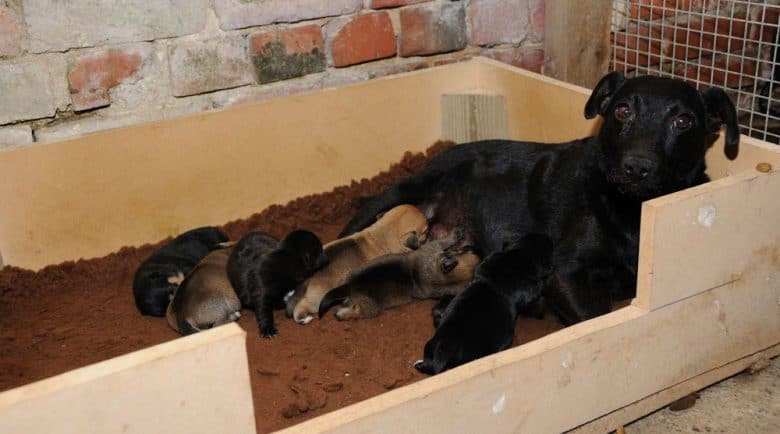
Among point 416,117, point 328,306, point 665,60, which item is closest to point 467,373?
point 328,306

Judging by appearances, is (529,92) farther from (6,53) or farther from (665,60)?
(6,53)

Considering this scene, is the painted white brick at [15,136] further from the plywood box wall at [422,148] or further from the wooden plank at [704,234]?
the wooden plank at [704,234]

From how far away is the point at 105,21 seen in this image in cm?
275

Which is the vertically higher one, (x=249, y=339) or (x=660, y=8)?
(x=660, y=8)

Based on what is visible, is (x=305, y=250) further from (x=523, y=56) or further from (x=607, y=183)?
(x=523, y=56)

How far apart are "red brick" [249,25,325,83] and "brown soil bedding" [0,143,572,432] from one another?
2.07ft

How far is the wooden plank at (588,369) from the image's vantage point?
1579 millimetres

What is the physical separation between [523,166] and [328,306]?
0.78 m

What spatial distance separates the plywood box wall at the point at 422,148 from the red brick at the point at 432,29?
132 mm

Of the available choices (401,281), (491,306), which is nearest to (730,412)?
(491,306)

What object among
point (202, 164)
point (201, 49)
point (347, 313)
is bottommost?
point (347, 313)

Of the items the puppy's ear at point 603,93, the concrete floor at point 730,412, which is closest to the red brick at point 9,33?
the puppy's ear at point 603,93

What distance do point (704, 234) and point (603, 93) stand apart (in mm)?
662

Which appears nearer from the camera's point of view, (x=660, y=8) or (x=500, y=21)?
(x=660, y=8)
